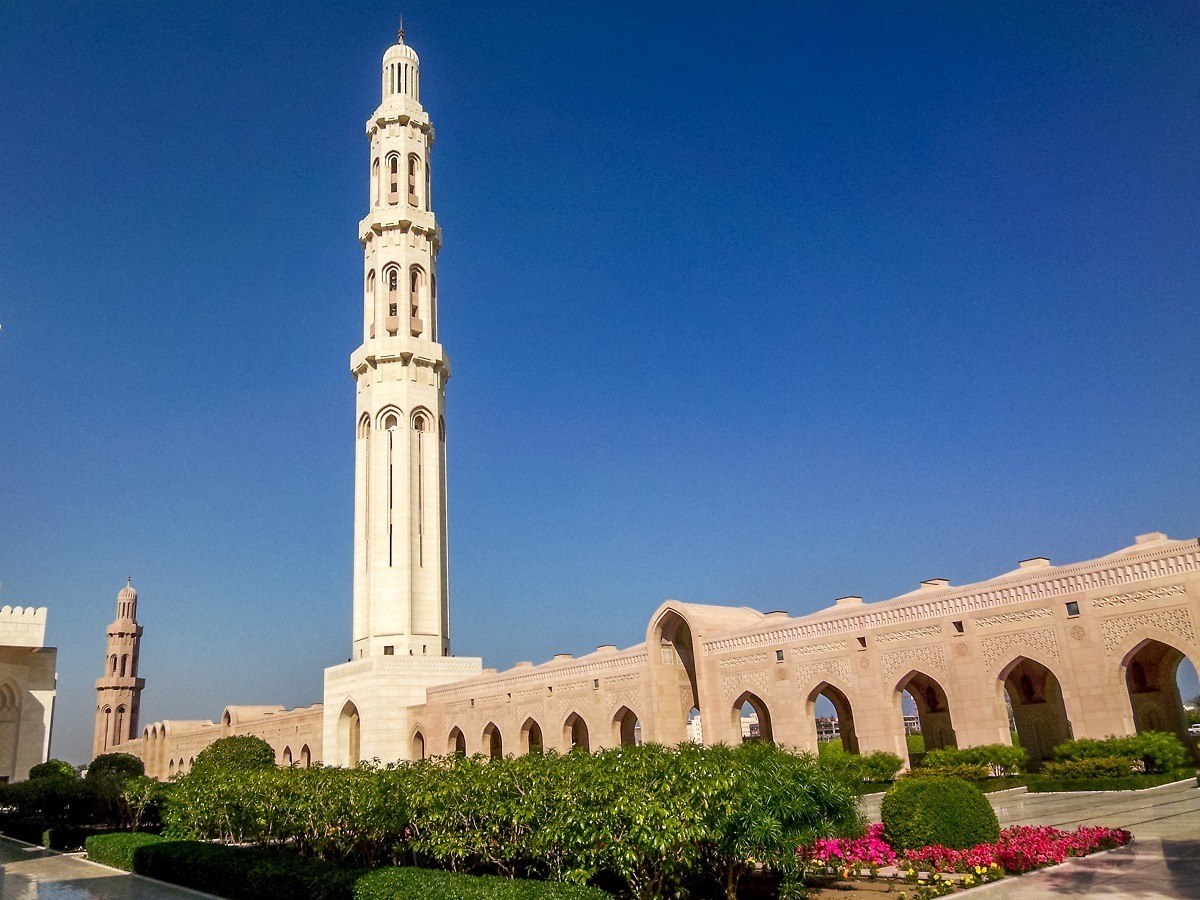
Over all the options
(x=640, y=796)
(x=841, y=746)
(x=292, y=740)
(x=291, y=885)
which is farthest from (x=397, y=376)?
(x=640, y=796)

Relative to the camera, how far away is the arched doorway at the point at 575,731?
31.3 metres

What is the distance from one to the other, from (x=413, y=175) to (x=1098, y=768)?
119ft

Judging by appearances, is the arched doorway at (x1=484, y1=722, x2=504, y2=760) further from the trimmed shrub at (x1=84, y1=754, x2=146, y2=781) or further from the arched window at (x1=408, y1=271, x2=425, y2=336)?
the arched window at (x1=408, y1=271, x2=425, y2=336)

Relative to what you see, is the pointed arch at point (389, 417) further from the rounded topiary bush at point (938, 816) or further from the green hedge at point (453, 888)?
the rounded topiary bush at point (938, 816)

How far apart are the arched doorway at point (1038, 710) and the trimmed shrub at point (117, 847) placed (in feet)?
70.1

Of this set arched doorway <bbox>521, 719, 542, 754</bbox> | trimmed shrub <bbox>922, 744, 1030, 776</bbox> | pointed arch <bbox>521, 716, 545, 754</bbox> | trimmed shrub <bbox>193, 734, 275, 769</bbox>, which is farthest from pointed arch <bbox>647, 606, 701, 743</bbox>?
trimmed shrub <bbox>193, 734, 275, 769</bbox>

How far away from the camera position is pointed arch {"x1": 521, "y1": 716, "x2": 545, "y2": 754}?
32812 millimetres

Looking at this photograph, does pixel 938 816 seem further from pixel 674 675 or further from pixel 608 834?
pixel 674 675

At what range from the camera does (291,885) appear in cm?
1177

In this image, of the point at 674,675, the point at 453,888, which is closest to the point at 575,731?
the point at 674,675

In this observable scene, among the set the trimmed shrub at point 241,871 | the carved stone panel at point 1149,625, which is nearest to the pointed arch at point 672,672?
the carved stone panel at point 1149,625

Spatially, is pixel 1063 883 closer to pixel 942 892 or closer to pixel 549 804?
pixel 942 892

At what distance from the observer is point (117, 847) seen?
16.8 m

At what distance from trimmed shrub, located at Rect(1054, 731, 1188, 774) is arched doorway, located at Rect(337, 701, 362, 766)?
27.0 metres
